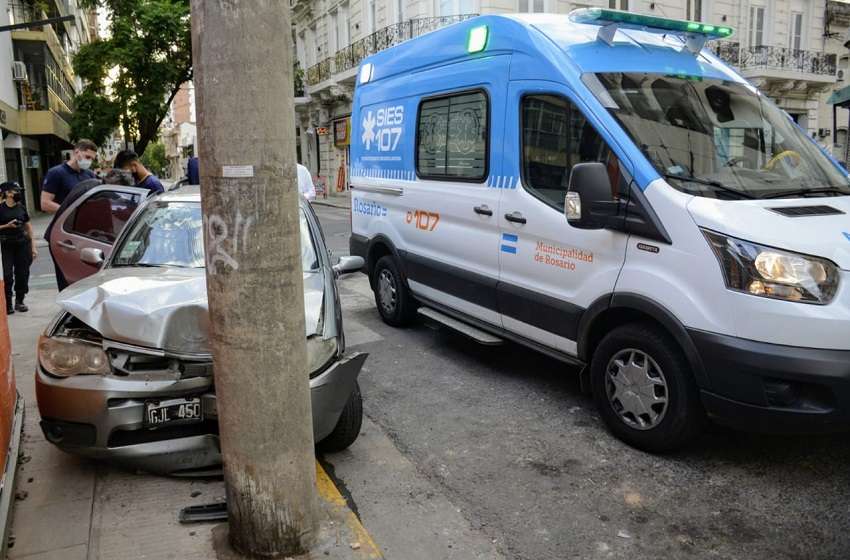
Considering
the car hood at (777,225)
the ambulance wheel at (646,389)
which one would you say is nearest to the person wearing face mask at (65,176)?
the ambulance wheel at (646,389)

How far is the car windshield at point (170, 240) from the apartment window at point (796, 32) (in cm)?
2736

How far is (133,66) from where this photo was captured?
24.7m

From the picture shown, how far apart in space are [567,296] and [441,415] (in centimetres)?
116

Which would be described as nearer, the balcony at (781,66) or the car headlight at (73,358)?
the car headlight at (73,358)

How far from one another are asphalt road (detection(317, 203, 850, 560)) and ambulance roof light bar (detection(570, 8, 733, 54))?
2.53 m

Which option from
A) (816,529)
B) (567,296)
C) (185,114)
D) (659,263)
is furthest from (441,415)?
(185,114)

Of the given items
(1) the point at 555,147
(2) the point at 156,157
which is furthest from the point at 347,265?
(2) the point at 156,157

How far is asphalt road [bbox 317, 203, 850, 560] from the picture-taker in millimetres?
3051

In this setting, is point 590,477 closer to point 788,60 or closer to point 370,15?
point 370,15

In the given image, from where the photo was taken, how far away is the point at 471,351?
596 cm

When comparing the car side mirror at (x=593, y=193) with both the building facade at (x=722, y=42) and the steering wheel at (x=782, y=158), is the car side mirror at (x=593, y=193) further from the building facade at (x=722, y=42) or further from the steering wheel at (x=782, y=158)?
the building facade at (x=722, y=42)

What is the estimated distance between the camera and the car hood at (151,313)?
3.36 metres

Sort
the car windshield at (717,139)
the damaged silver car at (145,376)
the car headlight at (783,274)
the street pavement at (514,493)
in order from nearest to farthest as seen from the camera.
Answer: the street pavement at (514,493)
the car headlight at (783,274)
the damaged silver car at (145,376)
the car windshield at (717,139)

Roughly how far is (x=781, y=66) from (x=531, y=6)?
992 centimetres
